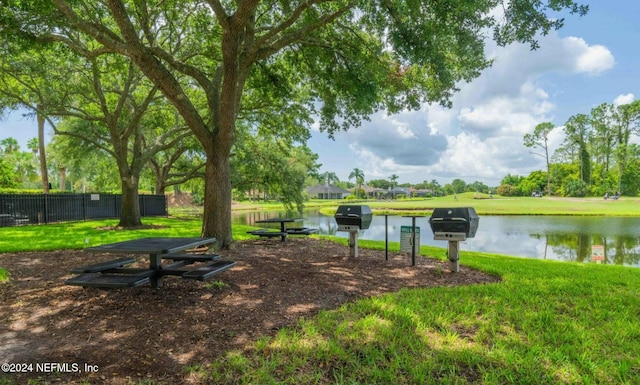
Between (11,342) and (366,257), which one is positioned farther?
(366,257)

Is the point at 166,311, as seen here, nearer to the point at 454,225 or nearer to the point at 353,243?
the point at 353,243

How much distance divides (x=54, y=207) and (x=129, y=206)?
5.88m


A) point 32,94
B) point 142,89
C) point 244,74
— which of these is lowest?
point 244,74

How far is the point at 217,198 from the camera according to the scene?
685 cm

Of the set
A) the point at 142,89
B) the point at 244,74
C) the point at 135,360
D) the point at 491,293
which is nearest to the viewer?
the point at 135,360

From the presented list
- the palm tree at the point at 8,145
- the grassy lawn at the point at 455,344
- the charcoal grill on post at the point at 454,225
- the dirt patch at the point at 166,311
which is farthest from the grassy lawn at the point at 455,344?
the palm tree at the point at 8,145

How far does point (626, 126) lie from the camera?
43250 millimetres

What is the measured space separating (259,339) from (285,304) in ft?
2.89

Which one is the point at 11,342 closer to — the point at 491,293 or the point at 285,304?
the point at 285,304

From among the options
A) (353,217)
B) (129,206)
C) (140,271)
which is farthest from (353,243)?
(129,206)

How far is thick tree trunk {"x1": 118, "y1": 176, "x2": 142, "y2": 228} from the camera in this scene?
1308cm

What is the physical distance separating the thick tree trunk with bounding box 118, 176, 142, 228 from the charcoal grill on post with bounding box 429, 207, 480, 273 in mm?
12002

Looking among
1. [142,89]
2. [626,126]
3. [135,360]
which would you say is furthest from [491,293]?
[626,126]

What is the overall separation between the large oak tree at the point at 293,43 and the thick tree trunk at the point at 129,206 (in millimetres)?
5740
